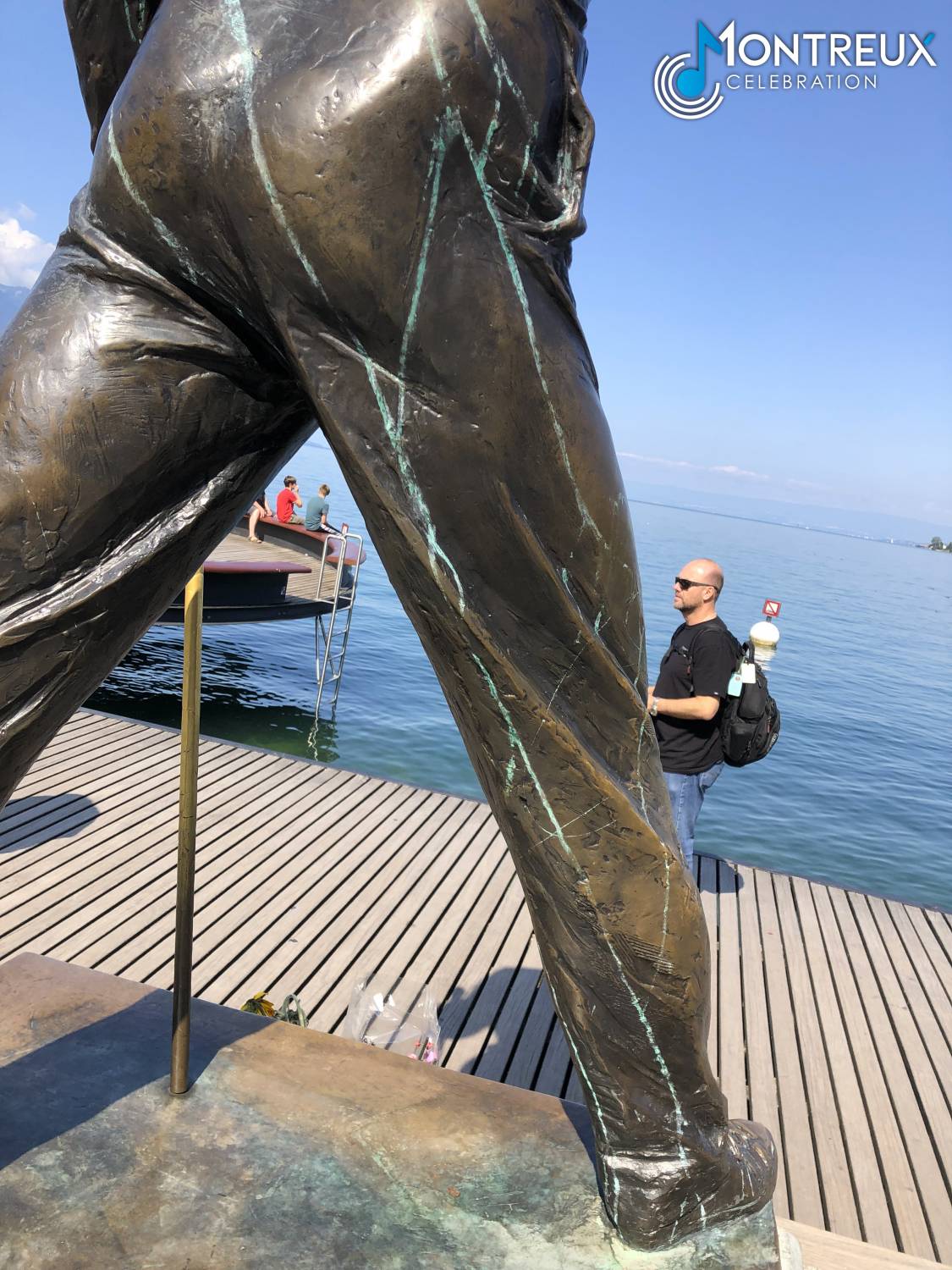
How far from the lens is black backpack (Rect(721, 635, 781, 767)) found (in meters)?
4.89

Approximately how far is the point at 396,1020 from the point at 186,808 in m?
2.16

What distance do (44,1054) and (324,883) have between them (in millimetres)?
3222

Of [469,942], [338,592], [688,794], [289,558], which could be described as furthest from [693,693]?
[289,558]

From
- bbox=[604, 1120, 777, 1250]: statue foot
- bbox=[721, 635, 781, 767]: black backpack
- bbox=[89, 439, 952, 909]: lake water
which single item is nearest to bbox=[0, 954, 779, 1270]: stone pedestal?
bbox=[604, 1120, 777, 1250]: statue foot

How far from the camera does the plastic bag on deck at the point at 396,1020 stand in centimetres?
367

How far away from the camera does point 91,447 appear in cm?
149

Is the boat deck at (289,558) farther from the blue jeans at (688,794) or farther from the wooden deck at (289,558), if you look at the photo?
the blue jeans at (688,794)

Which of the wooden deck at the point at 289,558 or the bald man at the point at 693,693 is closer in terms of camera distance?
the bald man at the point at 693,693

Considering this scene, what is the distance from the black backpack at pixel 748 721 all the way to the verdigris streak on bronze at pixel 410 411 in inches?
127

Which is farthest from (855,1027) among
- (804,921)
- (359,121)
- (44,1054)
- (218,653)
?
(218,653)

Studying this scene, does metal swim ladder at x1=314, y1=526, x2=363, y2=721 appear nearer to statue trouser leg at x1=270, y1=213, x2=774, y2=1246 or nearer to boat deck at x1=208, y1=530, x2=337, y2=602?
boat deck at x1=208, y1=530, x2=337, y2=602

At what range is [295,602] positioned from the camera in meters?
12.4

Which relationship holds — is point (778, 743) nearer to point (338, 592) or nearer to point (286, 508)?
point (338, 592)

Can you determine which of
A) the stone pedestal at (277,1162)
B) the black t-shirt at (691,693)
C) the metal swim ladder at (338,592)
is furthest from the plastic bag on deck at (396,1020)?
the metal swim ladder at (338,592)
